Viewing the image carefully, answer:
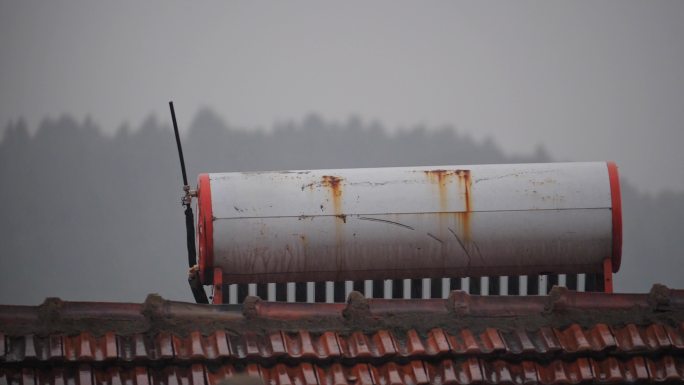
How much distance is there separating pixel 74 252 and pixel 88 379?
28550 mm

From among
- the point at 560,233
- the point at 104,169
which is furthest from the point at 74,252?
the point at 560,233

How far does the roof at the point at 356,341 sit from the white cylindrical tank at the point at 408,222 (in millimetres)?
1497

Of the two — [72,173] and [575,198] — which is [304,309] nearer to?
[575,198]

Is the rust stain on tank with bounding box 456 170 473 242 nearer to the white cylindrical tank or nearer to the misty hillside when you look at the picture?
the white cylindrical tank

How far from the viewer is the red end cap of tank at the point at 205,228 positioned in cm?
1043

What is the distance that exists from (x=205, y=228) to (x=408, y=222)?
72.7 inches

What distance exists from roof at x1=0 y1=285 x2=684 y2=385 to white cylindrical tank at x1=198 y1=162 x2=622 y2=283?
150cm

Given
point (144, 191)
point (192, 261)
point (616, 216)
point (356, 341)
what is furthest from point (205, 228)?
point (144, 191)

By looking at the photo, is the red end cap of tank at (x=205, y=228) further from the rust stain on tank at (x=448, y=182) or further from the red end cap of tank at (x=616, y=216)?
the red end cap of tank at (x=616, y=216)

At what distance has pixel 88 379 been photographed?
27.7 feet

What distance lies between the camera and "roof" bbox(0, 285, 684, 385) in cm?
860

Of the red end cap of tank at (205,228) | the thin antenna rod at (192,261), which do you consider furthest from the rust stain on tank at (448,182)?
the thin antenna rod at (192,261)

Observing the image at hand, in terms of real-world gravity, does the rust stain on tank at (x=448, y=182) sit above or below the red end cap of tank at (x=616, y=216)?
above

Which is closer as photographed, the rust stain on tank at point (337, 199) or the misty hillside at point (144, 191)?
the rust stain on tank at point (337, 199)
